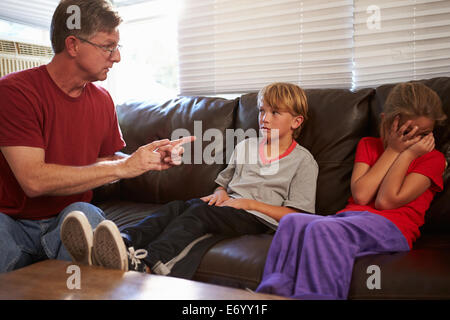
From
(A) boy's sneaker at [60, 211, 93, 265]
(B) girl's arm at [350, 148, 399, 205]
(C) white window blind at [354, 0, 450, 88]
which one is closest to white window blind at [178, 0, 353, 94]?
(C) white window blind at [354, 0, 450, 88]

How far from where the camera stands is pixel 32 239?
5.05ft

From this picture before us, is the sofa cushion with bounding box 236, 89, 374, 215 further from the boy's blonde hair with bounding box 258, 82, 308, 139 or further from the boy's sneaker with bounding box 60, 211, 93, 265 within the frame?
the boy's sneaker with bounding box 60, 211, 93, 265

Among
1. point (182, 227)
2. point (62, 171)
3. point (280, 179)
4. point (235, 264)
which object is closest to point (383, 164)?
point (280, 179)

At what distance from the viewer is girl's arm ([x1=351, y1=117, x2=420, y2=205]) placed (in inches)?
62.4

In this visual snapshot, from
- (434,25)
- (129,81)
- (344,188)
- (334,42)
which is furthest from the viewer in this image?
(129,81)

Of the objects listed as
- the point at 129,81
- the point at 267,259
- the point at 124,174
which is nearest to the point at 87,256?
the point at 124,174

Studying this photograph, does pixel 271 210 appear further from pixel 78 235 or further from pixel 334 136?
pixel 78 235

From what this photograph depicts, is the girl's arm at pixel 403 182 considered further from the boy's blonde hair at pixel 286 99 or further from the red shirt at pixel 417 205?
the boy's blonde hair at pixel 286 99

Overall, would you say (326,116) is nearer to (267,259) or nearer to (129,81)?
(267,259)

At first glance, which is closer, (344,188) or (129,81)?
(344,188)

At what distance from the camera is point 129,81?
3518mm

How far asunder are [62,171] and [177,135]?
0.92 m
